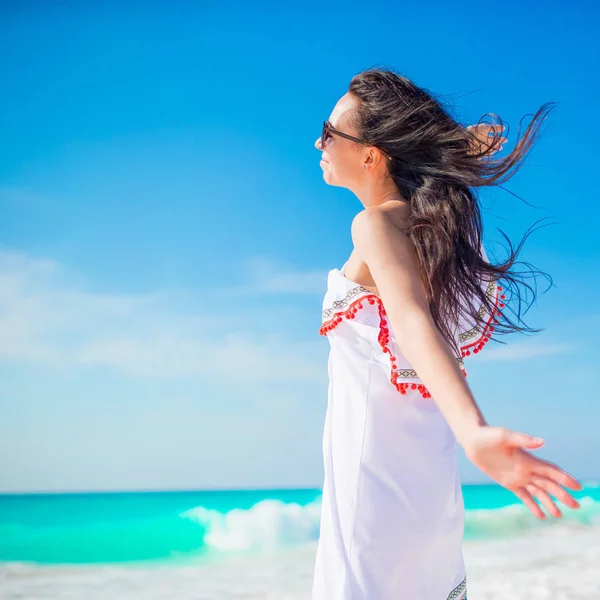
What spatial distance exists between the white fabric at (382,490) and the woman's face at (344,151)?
1.12 ft

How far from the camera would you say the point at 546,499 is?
874mm

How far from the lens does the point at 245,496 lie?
19.0 metres

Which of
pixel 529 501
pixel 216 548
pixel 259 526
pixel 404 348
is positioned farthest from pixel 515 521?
pixel 529 501

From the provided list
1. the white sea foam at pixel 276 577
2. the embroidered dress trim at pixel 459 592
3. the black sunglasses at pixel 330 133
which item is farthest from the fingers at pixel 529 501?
the white sea foam at pixel 276 577

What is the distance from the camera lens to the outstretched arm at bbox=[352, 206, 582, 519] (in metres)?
0.88

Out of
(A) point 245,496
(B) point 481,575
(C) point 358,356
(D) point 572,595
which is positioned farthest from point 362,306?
(A) point 245,496

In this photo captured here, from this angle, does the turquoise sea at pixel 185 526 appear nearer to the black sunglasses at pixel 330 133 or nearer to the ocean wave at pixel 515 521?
the ocean wave at pixel 515 521

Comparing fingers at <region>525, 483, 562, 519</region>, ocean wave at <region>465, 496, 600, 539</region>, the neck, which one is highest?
ocean wave at <region>465, 496, 600, 539</region>

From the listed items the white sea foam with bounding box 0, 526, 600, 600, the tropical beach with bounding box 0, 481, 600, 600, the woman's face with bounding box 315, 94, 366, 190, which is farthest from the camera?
the tropical beach with bounding box 0, 481, 600, 600

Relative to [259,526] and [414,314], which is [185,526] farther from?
[414,314]

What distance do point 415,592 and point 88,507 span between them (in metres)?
18.5

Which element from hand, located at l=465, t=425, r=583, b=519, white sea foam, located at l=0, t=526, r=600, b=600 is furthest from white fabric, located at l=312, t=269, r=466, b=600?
white sea foam, located at l=0, t=526, r=600, b=600

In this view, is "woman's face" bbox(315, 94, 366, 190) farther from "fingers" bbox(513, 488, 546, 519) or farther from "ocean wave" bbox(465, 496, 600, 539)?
"ocean wave" bbox(465, 496, 600, 539)

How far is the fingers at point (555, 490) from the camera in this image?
2.76 ft
